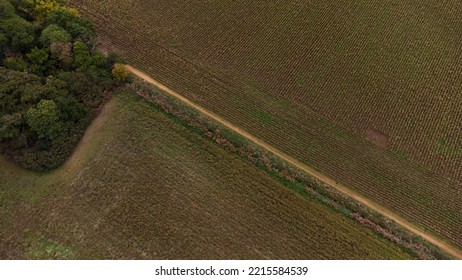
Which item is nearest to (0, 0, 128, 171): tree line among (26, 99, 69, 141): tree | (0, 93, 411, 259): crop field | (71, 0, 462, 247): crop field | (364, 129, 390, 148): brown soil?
(26, 99, 69, 141): tree

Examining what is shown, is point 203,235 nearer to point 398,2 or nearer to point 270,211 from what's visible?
point 270,211

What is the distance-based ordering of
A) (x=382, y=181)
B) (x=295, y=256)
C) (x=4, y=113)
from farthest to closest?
(x=382, y=181) → (x=4, y=113) → (x=295, y=256)

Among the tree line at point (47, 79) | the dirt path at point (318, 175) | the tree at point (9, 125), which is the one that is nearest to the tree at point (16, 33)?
the tree line at point (47, 79)

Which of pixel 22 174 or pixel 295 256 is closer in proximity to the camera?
pixel 295 256

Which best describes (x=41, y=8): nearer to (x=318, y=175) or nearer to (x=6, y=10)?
(x=6, y=10)

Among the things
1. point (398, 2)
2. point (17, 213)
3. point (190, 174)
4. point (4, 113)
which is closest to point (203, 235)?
point (190, 174)
